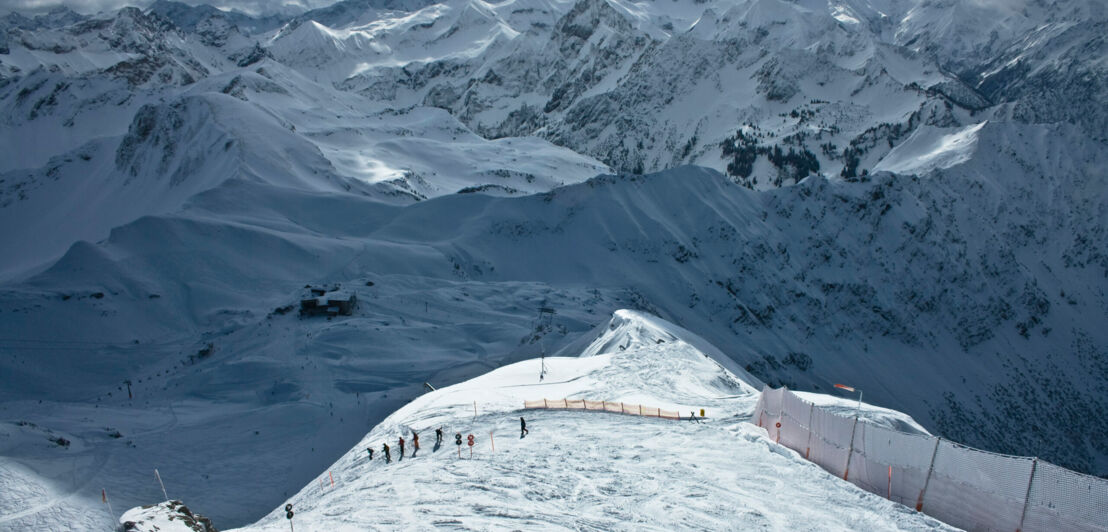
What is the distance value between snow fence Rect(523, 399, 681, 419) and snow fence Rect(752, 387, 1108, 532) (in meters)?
5.62

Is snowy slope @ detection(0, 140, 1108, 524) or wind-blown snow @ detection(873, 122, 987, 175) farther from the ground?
wind-blown snow @ detection(873, 122, 987, 175)

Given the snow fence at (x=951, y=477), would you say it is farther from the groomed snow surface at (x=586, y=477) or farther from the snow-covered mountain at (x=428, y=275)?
the snow-covered mountain at (x=428, y=275)

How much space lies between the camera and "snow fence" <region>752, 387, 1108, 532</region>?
17.1 meters

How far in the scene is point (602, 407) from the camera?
30.3 meters

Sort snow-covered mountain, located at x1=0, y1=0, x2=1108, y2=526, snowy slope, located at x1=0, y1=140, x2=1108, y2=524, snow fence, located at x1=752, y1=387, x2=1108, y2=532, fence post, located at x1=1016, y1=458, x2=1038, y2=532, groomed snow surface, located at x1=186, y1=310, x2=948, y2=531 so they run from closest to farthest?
1. snow fence, located at x1=752, y1=387, x2=1108, y2=532
2. fence post, located at x1=1016, y1=458, x2=1038, y2=532
3. groomed snow surface, located at x1=186, y1=310, x2=948, y2=531
4. snowy slope, located at x1=0, y1=140, x2=1108, y2=524
5. snow-covered mountain, located at x1=0, y1=0, x2=1108, y2=526

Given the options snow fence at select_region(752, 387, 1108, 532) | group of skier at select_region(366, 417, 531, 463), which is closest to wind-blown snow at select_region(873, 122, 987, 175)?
snow fence at select_region(752, 387, 1108, 532)

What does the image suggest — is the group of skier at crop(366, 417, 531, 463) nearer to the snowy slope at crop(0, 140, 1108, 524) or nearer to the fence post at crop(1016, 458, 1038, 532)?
the snowy slope at crop(0, 140, 1108, 524)

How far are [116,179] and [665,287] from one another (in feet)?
259

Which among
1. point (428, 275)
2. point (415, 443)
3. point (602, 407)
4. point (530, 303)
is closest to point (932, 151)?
point (530, 303)

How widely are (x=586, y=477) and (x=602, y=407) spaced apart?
751 centimetres

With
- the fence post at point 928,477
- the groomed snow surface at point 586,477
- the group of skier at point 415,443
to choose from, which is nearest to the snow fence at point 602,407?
the groomed snow surface at point 586,477

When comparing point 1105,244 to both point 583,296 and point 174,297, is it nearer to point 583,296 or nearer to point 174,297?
point 583,296

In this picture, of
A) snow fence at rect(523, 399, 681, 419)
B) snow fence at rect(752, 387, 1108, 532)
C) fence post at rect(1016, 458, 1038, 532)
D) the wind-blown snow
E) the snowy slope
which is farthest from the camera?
the wind-blown snow

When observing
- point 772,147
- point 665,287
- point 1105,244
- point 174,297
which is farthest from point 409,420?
point 772,147
